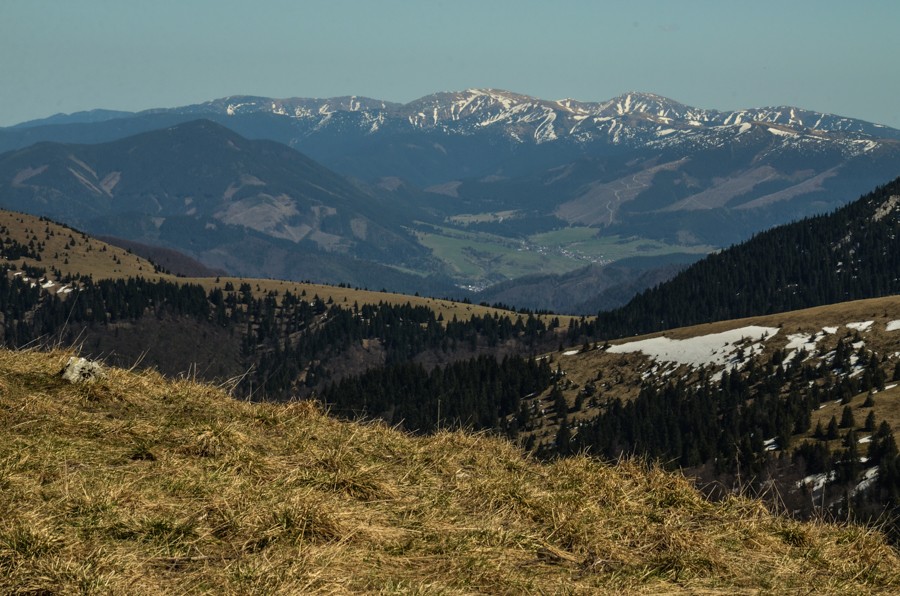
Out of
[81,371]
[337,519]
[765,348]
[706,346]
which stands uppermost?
[81,371]

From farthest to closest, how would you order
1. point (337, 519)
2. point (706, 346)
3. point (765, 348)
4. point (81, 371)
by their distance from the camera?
point (706, 346) < point (765, 348) < point (81, 371) < point (337, 519)

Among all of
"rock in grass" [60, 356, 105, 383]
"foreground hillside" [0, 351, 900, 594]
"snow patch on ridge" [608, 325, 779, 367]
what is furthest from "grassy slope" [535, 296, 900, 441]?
"rock in grass" [60, 356, 105, 383]

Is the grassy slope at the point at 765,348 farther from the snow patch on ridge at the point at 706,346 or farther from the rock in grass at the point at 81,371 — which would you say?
the rock in grass at the point at 81,371

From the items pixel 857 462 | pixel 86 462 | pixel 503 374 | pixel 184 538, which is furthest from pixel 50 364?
pixel 503 374

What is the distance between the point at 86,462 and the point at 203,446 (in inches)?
70.3

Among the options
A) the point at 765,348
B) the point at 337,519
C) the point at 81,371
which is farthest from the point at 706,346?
the point at 337,519

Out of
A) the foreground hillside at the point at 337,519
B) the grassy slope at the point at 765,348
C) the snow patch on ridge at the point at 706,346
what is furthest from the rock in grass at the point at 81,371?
the snow patch on ridge at the point at 706,346

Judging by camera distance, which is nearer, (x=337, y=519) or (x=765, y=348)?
(x=337, y=519)

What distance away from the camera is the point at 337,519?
39.7 ft

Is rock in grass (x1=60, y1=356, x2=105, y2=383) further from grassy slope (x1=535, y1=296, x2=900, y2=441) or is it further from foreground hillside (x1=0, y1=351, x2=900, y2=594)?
grassy slope (x1=535, y1=296, x2=900, y2=441)

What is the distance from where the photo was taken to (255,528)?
11672 mm

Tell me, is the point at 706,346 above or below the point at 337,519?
below

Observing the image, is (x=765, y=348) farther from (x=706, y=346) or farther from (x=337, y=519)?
(x=337, y=519)

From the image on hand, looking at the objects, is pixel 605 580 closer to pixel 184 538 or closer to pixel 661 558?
pixel 661 558
